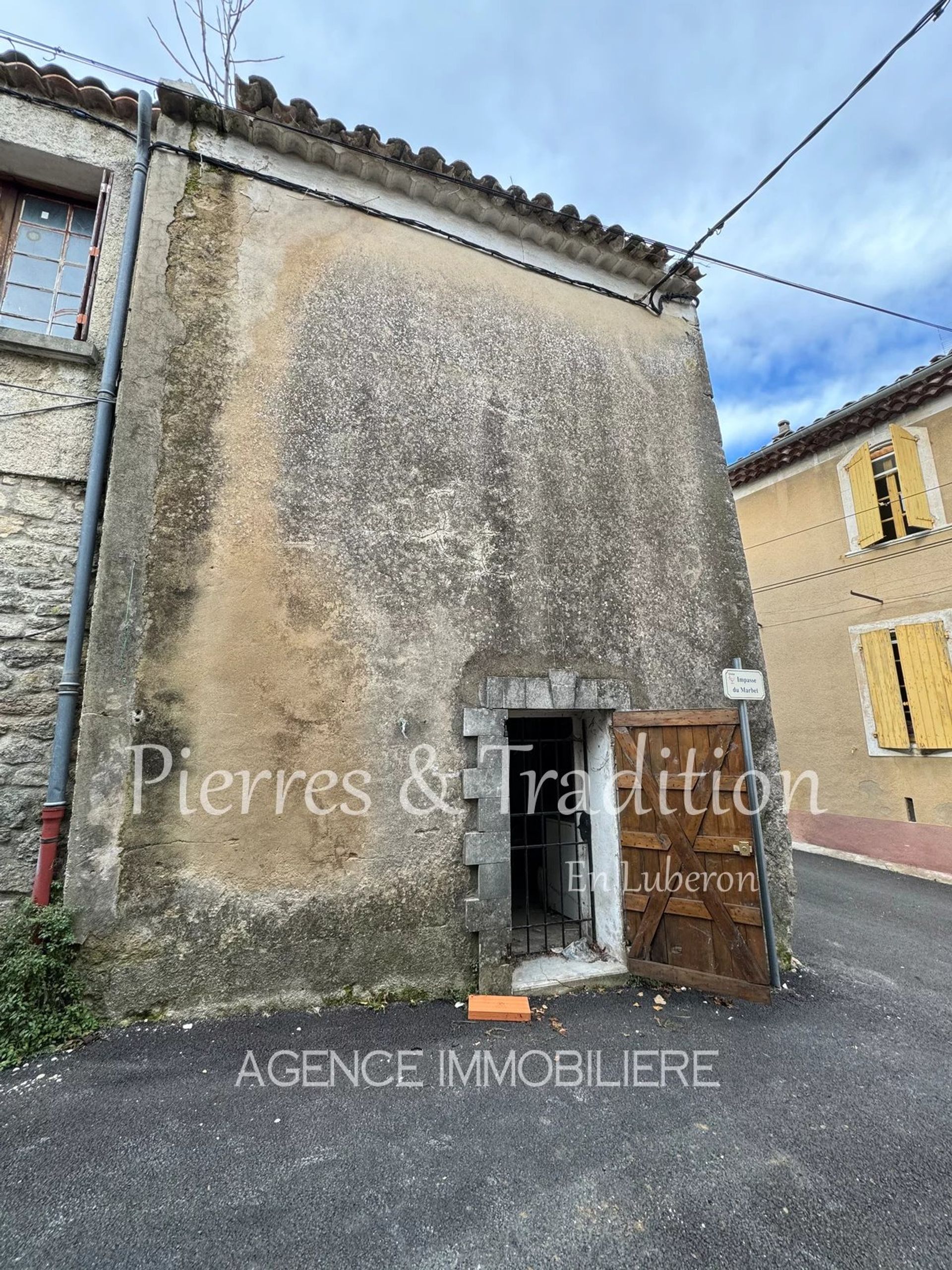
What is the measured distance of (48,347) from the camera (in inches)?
138

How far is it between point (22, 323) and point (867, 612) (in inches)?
440

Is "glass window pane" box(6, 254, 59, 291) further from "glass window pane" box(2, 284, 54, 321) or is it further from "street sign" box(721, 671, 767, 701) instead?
"street sign" box(721, 671, 767, 701)

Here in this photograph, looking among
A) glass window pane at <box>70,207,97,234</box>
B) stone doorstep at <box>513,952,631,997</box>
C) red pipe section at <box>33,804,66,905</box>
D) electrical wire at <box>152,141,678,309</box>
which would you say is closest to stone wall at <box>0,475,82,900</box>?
red pipe section at <box>33,804,66,905</box>

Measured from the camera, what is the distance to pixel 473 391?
440 cm

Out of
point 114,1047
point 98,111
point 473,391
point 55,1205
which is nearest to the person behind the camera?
point 55,1205

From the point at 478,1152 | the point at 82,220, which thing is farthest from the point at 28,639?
the point at 478,1152

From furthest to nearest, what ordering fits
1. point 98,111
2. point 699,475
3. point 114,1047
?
point 699,475
point 98,111
point 114,1047

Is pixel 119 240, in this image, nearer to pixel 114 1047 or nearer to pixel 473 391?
pixel 473 391

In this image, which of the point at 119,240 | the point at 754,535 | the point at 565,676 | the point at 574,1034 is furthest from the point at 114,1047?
the point at 754,535

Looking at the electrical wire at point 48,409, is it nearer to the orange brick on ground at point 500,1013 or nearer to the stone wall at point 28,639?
the stone wall at point 28,639

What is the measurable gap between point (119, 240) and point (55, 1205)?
5.35 metres

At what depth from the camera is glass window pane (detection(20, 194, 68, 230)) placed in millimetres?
3957

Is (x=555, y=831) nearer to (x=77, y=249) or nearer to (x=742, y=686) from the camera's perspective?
(x=742, y=686)

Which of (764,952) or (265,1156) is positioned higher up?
(764,952)
